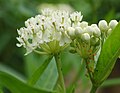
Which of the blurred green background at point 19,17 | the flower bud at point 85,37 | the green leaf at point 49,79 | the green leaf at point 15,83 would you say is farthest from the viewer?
the blurred green background at point 19,17

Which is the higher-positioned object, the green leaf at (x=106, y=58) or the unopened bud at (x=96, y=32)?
the unopened bud at (x=96, y=32)

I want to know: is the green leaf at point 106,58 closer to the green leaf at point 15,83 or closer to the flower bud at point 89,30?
the flower bud at point 89,30

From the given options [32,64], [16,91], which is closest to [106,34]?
[16,91]

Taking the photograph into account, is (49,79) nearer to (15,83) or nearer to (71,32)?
(71,32)

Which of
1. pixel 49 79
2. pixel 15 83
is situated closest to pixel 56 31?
pixel 15 83

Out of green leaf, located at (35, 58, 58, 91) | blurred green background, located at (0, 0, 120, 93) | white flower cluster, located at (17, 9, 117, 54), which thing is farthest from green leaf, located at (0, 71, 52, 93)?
blurred green background, located at (0, 0, 120, 93)

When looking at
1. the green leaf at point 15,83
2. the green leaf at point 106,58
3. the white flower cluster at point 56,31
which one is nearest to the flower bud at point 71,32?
the white flower cluster at point 56,31

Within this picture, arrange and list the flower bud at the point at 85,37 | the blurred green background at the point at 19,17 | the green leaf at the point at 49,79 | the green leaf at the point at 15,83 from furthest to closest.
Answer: the blurred green background at the point at 19,17, the green leaf at the point at 49,79, the flower bud at the point at 85,37, the green leaf at the point at 15,83
